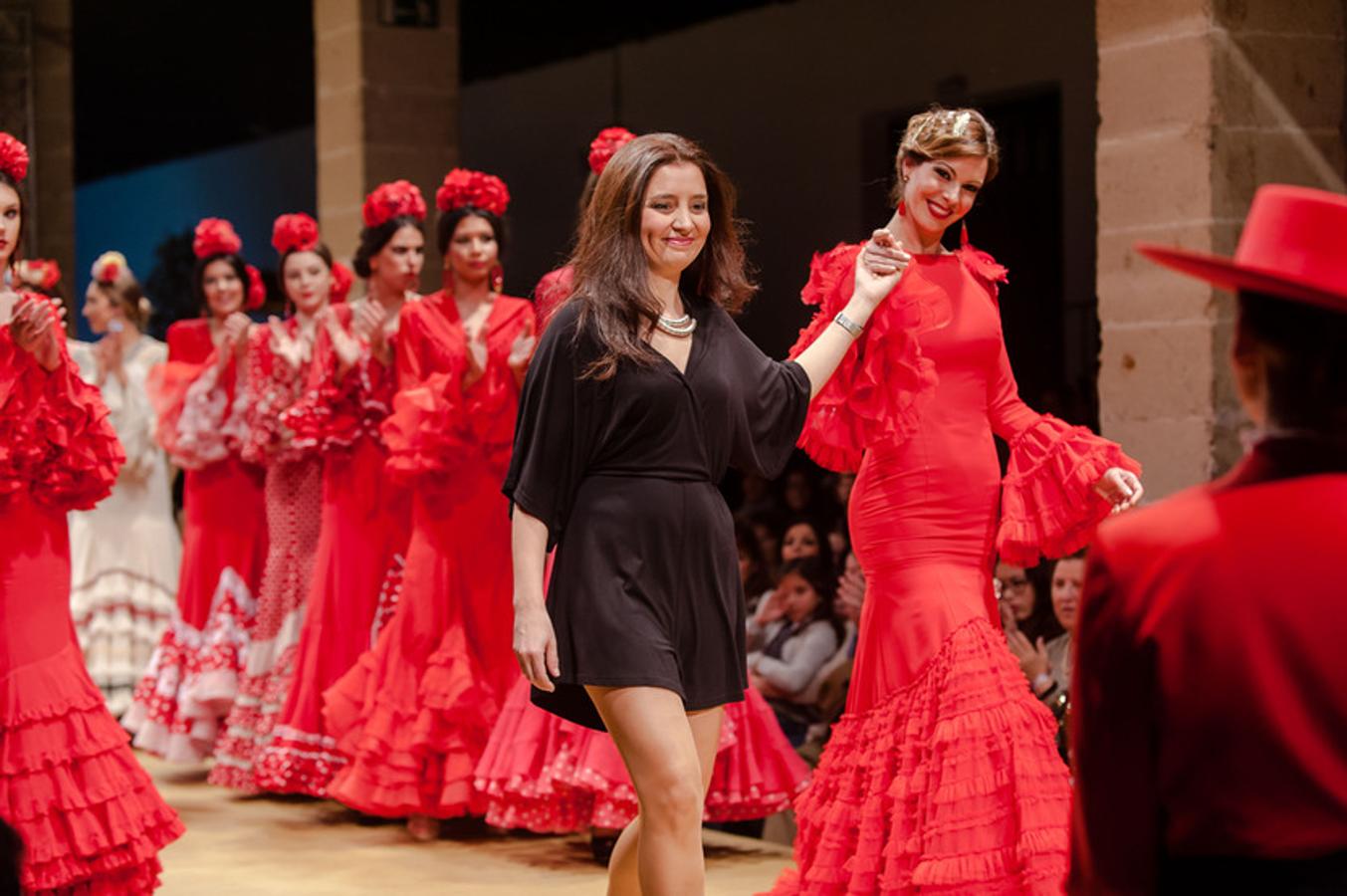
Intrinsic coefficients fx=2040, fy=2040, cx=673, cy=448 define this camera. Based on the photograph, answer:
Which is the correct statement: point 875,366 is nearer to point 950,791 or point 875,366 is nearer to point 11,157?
point 950,791

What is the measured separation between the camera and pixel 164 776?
6777 mm

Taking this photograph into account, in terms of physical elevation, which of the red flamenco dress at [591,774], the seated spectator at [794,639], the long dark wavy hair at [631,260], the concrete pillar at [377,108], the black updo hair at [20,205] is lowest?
the red flamenco dress at [591,774]

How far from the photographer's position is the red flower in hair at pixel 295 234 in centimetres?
637

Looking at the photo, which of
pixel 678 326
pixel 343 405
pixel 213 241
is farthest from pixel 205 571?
pixel 678 326

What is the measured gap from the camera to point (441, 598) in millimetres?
5582

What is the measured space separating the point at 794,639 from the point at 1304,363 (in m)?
4.60

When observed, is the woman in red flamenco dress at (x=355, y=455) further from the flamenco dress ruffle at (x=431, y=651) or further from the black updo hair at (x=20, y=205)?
the black updo hair at (x=20, y=205)

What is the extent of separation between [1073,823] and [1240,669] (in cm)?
27

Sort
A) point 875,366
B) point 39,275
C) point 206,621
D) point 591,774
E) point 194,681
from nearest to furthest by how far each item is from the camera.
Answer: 1. point 875,366
2. point 591,774
3. point 194,681
4. point 206,621
5. point 39,275

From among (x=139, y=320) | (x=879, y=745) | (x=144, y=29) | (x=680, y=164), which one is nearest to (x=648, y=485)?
(x=680, y=164)

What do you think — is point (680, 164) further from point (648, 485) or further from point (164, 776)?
point (164, 776)

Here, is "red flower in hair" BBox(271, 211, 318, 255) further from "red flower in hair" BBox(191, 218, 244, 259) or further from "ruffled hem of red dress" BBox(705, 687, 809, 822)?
"ruffled hem of red dress" BBox(705, 687, 809, 822)

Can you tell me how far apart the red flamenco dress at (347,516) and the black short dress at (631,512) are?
110 inches

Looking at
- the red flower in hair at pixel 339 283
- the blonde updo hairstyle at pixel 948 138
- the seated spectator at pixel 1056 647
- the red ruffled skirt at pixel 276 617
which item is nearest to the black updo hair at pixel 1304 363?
the blonde updo hairstyle at pixel 948 138
